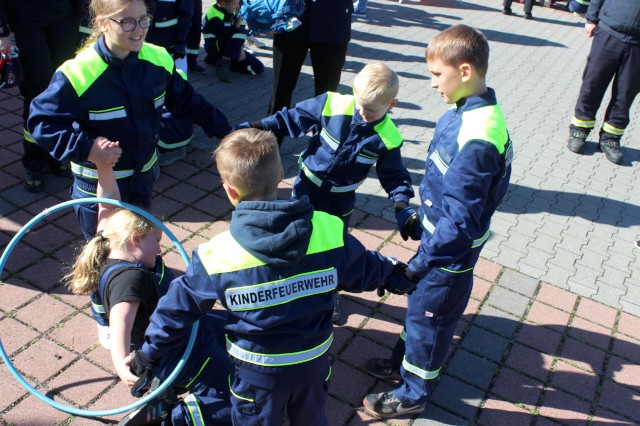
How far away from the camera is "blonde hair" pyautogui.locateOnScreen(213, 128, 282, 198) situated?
93.7 inches

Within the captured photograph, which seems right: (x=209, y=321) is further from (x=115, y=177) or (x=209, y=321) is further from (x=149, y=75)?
(x=149, y=75)

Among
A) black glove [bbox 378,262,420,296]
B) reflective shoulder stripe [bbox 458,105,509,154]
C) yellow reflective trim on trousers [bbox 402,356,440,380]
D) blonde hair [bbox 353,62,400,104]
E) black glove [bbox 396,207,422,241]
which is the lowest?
yellow reflective trim on trousers [bbox 402,356,440,380]

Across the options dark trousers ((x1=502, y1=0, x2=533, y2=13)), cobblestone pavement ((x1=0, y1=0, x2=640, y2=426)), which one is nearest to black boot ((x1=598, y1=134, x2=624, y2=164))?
cobblestone pavement ((x1=0, y1=0, x2=640, y2=426))

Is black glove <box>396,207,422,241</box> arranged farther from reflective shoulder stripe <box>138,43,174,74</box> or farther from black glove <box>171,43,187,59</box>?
black glove <box>171,43,187,59</box>

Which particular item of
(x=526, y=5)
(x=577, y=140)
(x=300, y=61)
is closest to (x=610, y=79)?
(x=577, y=140)

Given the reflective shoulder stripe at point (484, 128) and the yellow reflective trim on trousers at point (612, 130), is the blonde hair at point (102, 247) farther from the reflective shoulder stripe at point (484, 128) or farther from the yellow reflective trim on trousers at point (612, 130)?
the yellow reflective trim on trousers at point (612, 130)

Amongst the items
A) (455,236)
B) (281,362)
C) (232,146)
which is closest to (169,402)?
(281,362)

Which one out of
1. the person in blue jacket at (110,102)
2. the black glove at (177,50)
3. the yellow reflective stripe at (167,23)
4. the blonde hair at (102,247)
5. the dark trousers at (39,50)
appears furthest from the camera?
the black glove at (177,50)

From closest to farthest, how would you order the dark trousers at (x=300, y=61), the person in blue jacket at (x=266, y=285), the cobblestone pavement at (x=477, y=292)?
the person in blue jacket at (x=266, y=285) → the cobblestone pavement at (x=477, y=292) → the dark trousers at (x=300, y=61)

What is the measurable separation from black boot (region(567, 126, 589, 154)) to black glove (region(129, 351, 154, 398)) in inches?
237

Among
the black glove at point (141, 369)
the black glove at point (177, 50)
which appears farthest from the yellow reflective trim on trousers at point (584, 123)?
the black glove at point (141, 369)

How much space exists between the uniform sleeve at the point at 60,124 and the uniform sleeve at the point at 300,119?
3.72 ft

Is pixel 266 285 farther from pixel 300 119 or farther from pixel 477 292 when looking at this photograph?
pixel 477 292

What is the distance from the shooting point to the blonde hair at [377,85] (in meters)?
3.45
